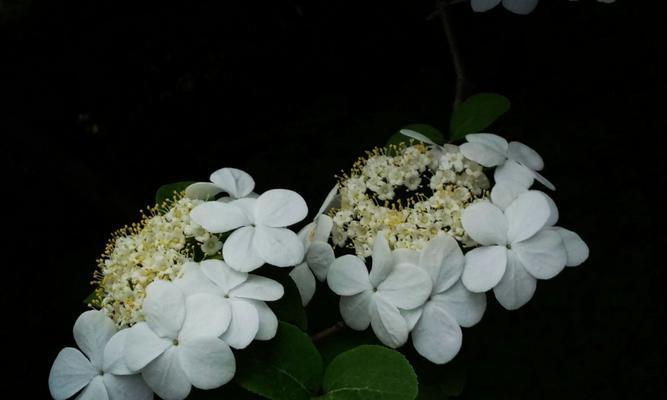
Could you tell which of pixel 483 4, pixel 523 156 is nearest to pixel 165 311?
pixel 523 156

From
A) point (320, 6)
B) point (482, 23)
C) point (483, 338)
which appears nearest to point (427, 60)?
point (482, 23)

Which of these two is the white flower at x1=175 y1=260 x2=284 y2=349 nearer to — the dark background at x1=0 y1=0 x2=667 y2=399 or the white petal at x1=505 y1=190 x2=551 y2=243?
the white petal at x1=505 y1=190 x2=551 y2=243

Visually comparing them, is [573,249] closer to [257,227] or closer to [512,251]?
[512,251]

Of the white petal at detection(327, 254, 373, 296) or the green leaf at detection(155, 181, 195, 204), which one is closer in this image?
the white petal at detection(327, 254, 373, 296)

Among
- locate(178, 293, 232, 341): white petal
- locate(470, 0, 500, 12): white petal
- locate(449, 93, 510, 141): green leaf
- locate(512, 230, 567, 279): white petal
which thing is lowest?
locate(178, 293, 232, 341): white petal

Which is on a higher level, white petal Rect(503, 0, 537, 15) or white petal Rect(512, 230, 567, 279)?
white petal Rect(503, 0, 537, 15)

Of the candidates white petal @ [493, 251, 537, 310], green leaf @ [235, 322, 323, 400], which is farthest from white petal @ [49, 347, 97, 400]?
white petal @ [493, 251, 537, 310]

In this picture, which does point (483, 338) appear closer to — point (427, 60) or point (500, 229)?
point (500, 229)
